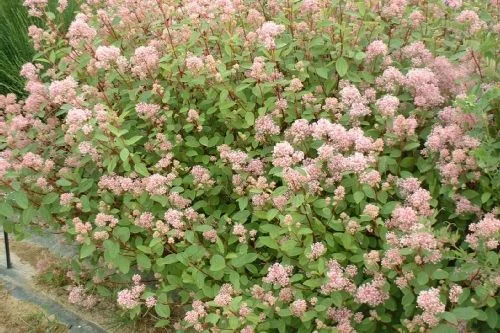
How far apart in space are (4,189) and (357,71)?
1.77m

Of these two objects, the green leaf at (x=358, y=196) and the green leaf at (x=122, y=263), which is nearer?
the green leaf at (x=358, y=196)

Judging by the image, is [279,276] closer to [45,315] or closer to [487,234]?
[487,234]

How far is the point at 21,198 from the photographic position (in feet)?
9.23

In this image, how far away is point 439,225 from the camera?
8.45 ft

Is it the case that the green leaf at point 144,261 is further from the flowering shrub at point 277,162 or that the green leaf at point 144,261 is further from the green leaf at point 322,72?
the green leaf at point 322,72

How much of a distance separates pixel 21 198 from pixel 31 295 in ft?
3.26

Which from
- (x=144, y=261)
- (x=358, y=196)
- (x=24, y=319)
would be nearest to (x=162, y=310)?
(x=144, y=261)

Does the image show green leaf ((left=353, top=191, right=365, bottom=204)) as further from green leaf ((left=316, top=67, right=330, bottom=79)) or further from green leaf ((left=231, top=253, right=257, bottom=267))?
green leaf ((left=316, top=67, right=330, bottom=79))

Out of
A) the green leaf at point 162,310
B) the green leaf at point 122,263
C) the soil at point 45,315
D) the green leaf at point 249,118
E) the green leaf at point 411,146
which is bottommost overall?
the soil at point 45,315

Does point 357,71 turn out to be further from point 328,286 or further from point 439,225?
point 328,286

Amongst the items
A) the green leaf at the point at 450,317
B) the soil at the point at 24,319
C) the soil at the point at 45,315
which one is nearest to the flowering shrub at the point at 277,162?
the green leaf at the point at 450,317

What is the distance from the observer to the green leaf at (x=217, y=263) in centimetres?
265

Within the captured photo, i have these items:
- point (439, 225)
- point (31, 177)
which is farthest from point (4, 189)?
point (439, 225)

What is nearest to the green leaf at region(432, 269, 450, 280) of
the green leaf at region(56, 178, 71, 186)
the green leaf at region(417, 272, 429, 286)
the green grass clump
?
the green leaf at region(417, 272, 429, 286)
